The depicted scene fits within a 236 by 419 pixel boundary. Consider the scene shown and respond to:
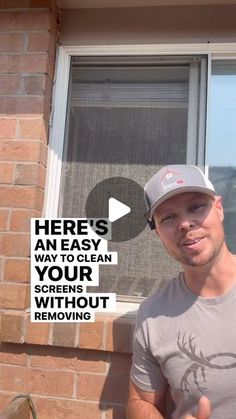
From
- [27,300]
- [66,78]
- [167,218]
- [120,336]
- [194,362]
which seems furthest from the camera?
[66,78]

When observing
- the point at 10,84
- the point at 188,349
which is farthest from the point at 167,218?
the point at 10,84

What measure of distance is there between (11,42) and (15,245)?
1059mm

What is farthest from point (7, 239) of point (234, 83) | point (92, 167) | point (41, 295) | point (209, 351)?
point (234, 83)

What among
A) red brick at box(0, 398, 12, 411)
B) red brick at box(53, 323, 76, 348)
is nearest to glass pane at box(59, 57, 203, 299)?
red brick at box(53, 323, 76, 348)

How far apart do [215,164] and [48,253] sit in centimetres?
94

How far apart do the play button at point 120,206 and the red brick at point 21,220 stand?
0.29 metres

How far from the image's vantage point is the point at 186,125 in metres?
1.94

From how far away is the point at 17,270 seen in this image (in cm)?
180

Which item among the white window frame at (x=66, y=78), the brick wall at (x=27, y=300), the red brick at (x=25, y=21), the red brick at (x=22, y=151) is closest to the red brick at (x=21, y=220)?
the brick wall at (x=27, y=300)

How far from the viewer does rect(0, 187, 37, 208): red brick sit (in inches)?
72.2

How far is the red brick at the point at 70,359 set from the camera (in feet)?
5.66

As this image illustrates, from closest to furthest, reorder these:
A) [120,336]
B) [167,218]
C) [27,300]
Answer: [167,218], [120,336], [27,300]

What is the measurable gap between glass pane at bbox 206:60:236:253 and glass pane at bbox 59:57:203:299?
143 mm

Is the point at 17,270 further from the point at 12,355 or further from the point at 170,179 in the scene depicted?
the point at 170,179
